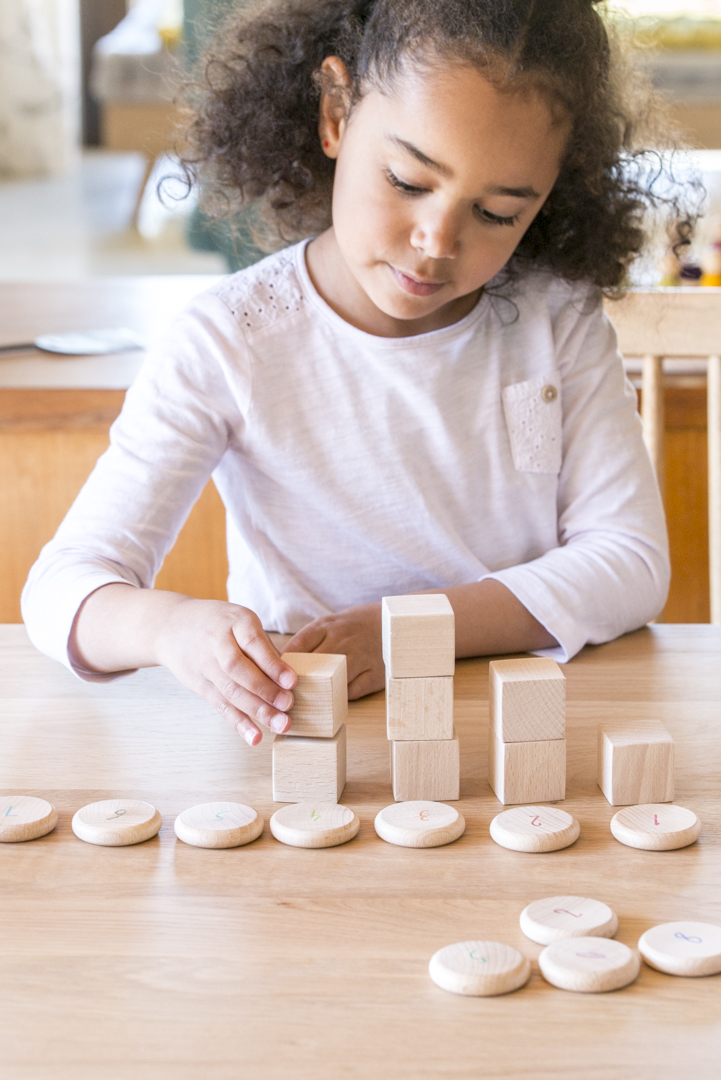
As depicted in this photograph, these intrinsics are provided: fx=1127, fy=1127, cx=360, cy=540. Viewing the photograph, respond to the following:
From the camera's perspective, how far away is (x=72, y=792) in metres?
0.69

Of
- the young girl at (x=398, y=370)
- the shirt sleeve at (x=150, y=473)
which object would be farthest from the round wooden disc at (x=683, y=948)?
the shirt sleeve at (x=150, y=473)

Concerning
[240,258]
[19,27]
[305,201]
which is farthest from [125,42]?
[305,201]

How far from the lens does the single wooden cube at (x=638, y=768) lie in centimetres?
67

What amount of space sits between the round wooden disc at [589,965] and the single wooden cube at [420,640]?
0.61ft

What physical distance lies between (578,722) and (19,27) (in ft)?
24.9

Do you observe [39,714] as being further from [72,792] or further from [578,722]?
[578,722]

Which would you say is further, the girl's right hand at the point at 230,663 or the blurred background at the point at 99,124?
the blurred background at the point at 99,124

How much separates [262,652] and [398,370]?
0.44 meters

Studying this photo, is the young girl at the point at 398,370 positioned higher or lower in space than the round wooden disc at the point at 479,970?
higher

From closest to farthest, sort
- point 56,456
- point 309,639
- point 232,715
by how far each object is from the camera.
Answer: point 232,715 → point 309,639 → point 56,456

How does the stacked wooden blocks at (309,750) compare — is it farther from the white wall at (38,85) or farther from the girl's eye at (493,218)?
the white wall at (38,85)

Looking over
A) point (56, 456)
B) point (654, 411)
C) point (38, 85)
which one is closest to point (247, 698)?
point (654, 411)

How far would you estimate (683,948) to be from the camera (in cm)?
51

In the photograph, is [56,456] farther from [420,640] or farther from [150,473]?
[420,640]
